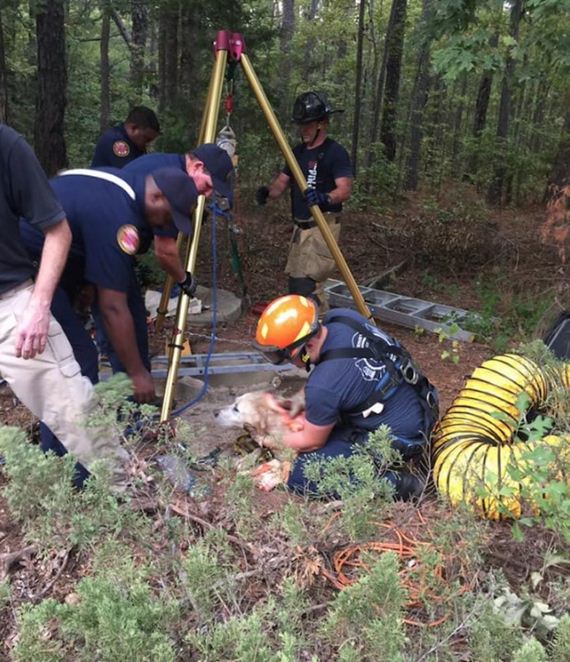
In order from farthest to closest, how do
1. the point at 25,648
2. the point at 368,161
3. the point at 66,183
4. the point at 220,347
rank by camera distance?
the point at 368,161, the point at 220,347, the point at 66,183, the point at 25,648

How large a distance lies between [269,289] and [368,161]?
6.92 metres

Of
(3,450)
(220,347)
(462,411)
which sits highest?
(3,450)

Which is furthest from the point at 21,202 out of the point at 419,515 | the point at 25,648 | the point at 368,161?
the point at 368,161

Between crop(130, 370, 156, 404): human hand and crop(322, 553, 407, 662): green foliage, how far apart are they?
173cm

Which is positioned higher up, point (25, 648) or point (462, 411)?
point (25, 648)

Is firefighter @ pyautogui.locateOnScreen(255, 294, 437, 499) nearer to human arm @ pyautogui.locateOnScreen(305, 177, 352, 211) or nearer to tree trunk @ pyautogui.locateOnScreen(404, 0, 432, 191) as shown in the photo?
human arm @ pyautogui.locateOnScreen(305, 177, 352, 211)

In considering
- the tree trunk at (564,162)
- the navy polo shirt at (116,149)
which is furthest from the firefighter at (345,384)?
the tree trunk at (564,162)

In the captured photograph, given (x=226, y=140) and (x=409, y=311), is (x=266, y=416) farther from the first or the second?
(x=409, y=311)

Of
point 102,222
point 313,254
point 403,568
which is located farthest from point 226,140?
point 403,568

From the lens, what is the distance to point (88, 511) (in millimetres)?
2041

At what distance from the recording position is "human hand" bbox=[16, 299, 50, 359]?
7.84 feet

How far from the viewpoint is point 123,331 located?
9.56 ft

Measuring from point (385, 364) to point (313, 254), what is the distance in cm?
238

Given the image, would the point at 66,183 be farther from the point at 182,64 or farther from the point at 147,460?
the point at 182,64
